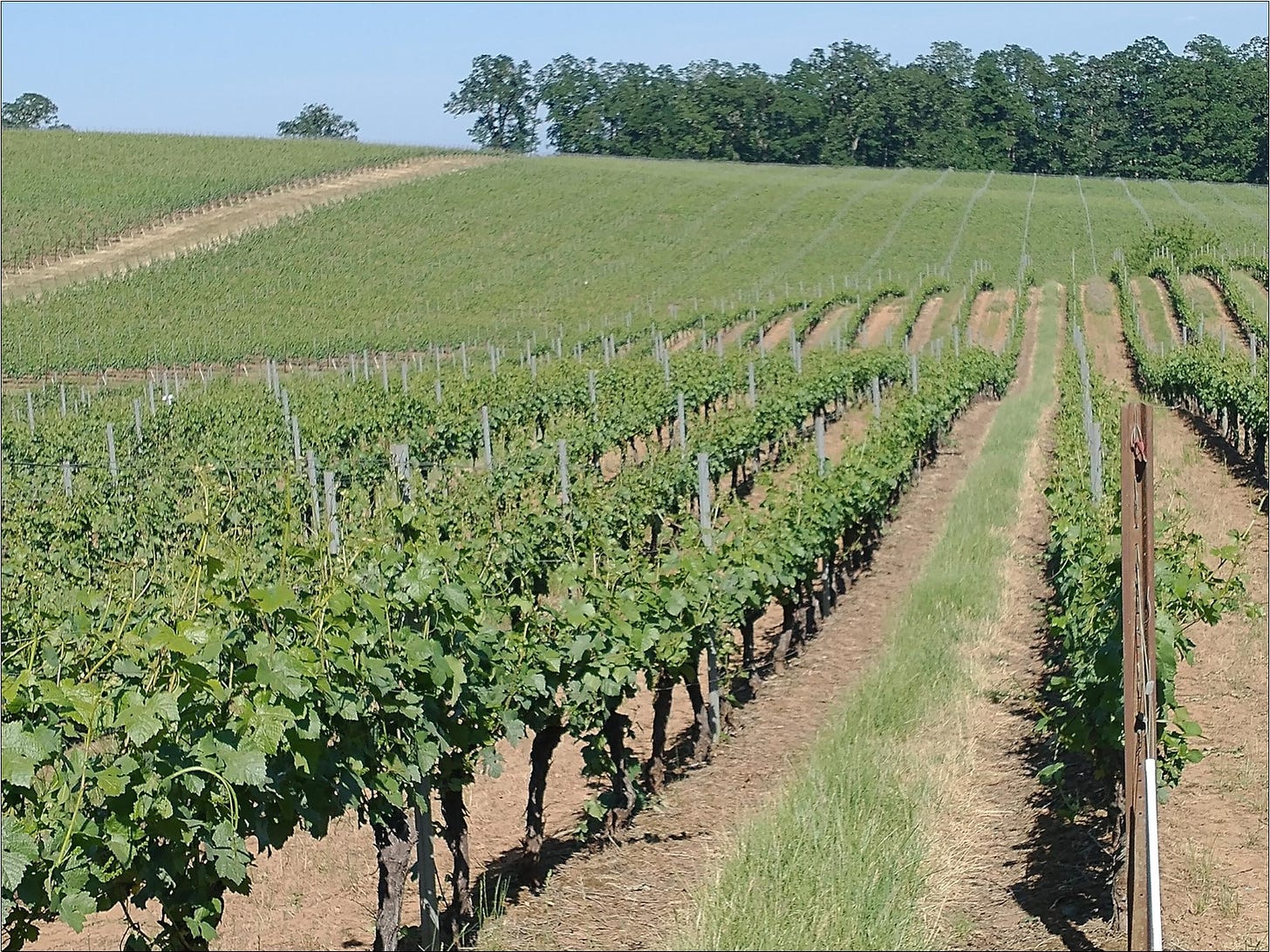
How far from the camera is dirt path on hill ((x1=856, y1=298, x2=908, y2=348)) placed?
3969cm

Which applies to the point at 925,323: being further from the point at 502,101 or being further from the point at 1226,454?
the point at 502,101

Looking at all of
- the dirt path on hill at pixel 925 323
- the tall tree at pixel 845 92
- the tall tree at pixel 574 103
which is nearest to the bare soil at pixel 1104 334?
the dirt path on hill at pixel 925 323

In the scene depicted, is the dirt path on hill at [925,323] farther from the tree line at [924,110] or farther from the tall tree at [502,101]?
the tall tree at [502,101]

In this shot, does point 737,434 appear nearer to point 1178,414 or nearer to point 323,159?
point 1178,414

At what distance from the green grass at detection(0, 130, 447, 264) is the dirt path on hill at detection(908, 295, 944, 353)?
30379 mm

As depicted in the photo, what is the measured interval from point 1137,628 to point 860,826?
1963 millimetres

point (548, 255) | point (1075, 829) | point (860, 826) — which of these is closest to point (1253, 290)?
point (548, 255)

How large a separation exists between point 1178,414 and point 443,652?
74.7 feet

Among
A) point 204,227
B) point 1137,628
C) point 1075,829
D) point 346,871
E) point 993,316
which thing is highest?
point 204,227

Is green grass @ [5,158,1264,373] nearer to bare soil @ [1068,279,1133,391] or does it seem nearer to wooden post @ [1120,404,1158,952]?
bare soil @ [1068,279,1133,391]

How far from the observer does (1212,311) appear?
3988cm

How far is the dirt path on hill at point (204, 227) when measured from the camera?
49.0 metres

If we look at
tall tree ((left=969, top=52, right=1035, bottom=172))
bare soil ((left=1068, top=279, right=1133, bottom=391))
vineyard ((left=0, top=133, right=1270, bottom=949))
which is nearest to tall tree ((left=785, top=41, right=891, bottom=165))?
tall tree ((left=969, top=52, right=1035, bottom=172))

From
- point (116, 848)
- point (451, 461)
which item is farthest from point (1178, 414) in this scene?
point (116, 848)
